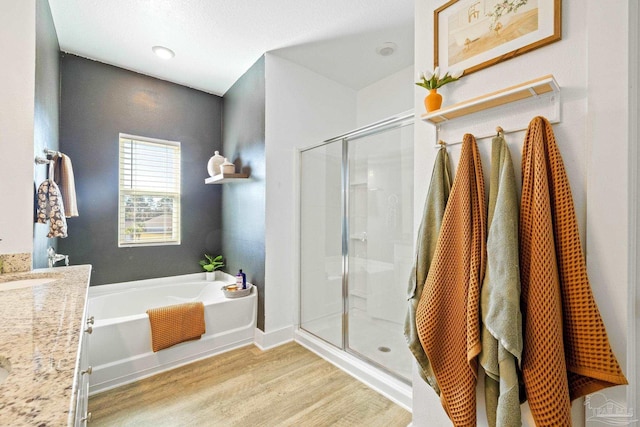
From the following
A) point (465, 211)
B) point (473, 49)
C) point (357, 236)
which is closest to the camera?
point (465, 211)

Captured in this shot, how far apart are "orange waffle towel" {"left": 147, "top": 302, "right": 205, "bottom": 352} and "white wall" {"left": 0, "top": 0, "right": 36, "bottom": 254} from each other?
90 cm

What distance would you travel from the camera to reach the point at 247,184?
Answer: 2.82m

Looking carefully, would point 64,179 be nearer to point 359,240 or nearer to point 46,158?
point 46,158

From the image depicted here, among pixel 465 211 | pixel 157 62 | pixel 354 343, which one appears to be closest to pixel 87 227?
pixel 157 62

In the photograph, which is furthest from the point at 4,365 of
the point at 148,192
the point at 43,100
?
the point at 148,192

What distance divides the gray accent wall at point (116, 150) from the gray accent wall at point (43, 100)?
28 cm

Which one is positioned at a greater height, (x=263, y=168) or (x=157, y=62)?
(x=157, y=62)

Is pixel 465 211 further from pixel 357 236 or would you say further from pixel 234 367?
pixel 234 367

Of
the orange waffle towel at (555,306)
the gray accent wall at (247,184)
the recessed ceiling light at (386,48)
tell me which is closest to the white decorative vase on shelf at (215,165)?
the gray accent wall at (247,184)

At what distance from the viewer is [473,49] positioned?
1.22 metres

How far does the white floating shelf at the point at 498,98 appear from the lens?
945 mm

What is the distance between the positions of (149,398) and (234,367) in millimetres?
572

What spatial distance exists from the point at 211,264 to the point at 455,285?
276 centimetres

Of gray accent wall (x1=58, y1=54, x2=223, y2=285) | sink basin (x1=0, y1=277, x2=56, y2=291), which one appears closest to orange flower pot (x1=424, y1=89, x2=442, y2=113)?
sink basin (x1=0, y1=277, x2=56, y2=291)
